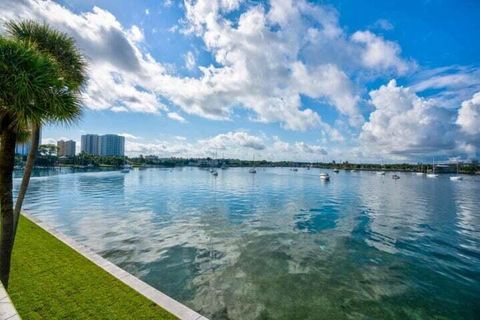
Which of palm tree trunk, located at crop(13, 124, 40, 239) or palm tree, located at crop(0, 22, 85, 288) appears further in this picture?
palm tree trunk, located at crop(13, 124, 40, 239)

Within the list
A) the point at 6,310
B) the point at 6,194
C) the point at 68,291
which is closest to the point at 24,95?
the point at 6,194

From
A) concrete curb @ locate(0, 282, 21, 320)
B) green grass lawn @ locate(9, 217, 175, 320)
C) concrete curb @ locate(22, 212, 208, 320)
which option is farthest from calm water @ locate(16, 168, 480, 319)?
concrete curb @ locate(0, 282, 21, 320)

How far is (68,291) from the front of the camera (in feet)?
23.3

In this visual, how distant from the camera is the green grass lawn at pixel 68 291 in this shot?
611 centimetres

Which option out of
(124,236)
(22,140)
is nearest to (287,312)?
(22,140)

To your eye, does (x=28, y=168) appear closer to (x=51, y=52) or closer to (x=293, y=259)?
(x=51, y=52)

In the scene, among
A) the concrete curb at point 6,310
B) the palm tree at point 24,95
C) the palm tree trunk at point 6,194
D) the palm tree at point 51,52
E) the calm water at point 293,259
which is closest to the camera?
the concrete curb at point 6,310

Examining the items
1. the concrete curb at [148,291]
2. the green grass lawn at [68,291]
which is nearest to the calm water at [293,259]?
the concrete curb at [148,291]

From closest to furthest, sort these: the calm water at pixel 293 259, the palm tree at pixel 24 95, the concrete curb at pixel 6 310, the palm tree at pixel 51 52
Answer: the concrete curb at pixel 6 310
the palm tree at pixel 24 95
the palm tree at pixel 51 52
the calm water at pixel 293 259

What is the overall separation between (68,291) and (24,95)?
6.20 meters

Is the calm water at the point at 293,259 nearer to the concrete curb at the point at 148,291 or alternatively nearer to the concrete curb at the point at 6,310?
the concrete curb at the point at 148,291

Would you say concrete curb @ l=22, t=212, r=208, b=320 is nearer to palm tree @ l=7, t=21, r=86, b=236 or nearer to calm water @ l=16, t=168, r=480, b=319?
calm water @ l=16, t=168, r=480, b=319

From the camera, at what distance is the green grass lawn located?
20.1ft

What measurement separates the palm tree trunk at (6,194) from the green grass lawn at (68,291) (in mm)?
1323
